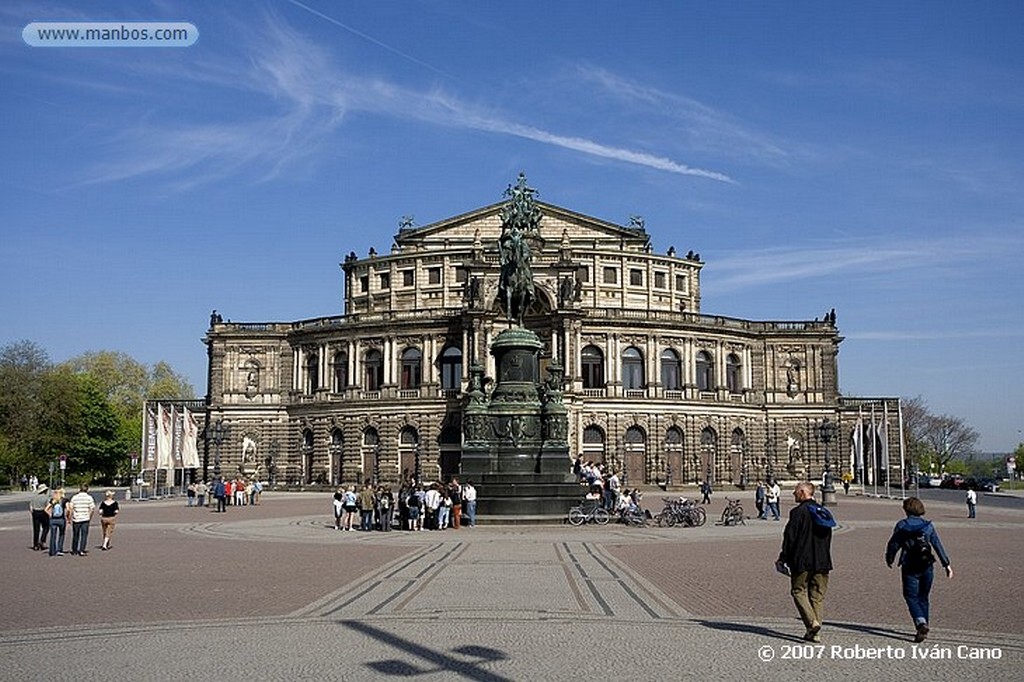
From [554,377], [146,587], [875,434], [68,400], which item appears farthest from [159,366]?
[146,587]

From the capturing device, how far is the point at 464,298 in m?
83.2

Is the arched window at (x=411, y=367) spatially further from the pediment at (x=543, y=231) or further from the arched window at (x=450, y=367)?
the pediment at (x=543, y=231)

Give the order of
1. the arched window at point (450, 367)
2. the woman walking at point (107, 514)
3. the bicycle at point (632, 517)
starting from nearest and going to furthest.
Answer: the woman walking at point (107, 514) → the bicycle at point (632, 517) → the arched window at point (450, 367)

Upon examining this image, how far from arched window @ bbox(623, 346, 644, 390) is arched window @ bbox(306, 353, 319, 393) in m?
27.0

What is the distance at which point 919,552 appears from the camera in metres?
11.6

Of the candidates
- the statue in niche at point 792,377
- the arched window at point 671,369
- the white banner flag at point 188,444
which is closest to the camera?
the white banner flag at point 188,444

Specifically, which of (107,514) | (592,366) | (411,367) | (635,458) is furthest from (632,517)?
(411,367)

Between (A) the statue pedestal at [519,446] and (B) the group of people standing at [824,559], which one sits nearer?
(B) the group of people standing at [824,559]

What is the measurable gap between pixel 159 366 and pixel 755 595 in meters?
123

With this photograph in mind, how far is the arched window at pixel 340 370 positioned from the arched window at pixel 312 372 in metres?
1.90

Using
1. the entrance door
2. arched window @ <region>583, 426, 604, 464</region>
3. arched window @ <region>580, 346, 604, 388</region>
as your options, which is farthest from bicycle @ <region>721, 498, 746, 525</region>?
arched window @ <region>580, 346, 604, 388</region>

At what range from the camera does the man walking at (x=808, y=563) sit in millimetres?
11758

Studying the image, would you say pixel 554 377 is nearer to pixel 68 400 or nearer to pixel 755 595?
pixel 755 595

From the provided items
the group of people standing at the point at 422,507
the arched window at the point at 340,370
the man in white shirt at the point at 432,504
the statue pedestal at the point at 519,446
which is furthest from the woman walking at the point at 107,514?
the arched window at the point at 340,370
